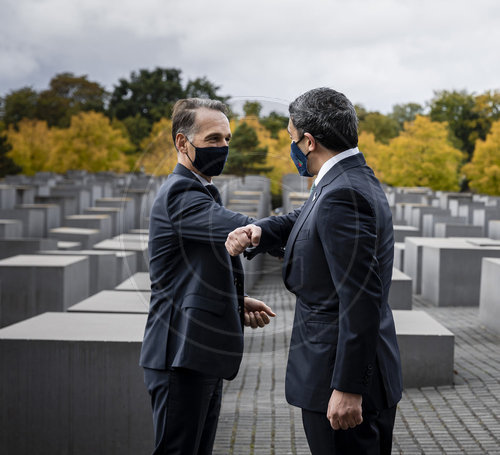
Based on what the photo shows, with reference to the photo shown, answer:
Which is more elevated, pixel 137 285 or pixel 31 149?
pixel 31 149

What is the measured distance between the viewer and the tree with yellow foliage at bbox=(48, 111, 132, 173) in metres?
65.1

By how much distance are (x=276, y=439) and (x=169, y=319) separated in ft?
8.54

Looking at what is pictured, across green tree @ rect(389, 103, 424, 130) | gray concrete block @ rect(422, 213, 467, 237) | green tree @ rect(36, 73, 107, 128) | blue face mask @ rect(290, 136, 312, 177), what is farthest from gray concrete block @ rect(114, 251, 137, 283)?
green tree @ rect(389, 103, 424, 130)

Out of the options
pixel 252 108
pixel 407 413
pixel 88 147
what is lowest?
pixel 407 413

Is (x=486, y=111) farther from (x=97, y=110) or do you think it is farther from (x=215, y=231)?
(x=215, y=231)

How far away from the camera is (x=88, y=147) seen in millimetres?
66250

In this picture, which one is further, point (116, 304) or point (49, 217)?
point (49, 217)

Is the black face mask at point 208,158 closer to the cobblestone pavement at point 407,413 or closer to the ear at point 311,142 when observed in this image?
the ear at point 311,142

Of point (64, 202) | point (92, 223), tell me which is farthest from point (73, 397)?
point (64, 202)

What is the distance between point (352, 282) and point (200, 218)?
82 centimetres

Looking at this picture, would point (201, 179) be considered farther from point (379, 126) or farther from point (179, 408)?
point (379, 126)

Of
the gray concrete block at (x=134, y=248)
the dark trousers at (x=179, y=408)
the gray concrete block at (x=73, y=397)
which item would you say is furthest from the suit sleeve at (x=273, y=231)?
the gray concrete block at (x=134, y=248)

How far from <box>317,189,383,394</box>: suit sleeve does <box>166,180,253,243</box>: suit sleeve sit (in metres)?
0.58

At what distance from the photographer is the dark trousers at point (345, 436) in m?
2.76
